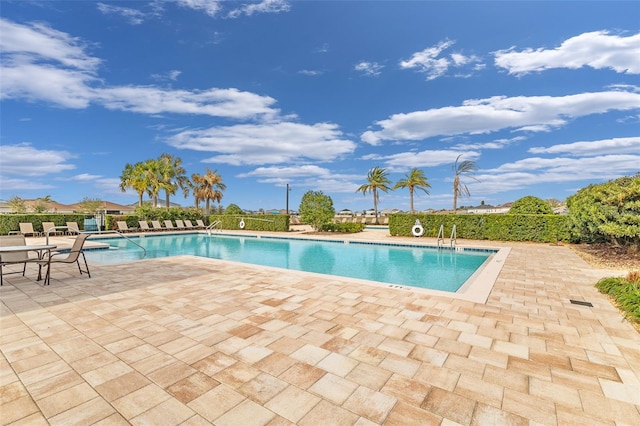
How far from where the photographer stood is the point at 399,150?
3050 centimetres

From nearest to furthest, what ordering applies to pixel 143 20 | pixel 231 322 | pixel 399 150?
pixel 231 322 < pixel 143 20 < pixel 399 150

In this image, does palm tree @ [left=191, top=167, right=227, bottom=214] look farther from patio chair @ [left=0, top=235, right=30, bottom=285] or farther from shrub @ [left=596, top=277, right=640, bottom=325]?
shrub @ [left=596, top=277, right=640, bottom=325]

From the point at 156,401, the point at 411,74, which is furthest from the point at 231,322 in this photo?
the point at 411,74

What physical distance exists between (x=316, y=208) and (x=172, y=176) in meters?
16.9

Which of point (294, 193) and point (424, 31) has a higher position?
point (424, 31)

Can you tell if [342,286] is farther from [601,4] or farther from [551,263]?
[601,4]

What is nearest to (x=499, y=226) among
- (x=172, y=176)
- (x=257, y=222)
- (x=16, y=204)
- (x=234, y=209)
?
(x=257, y=222)

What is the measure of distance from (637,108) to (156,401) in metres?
24.0

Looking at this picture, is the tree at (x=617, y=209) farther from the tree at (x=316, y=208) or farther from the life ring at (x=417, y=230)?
the tree at (x=316, y=208)

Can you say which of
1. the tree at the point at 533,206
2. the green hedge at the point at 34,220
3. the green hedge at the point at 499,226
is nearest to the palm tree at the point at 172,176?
the green hedge at the point at 34,220

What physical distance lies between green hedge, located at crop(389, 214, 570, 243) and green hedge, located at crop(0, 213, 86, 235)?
20.1 m

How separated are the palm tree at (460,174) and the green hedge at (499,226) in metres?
8.08

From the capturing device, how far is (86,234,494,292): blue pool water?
7.96m

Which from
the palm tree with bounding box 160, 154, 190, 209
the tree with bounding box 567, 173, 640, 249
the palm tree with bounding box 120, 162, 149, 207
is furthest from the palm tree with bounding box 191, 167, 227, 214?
the tree with bounding box 567, 173, 640, 249
